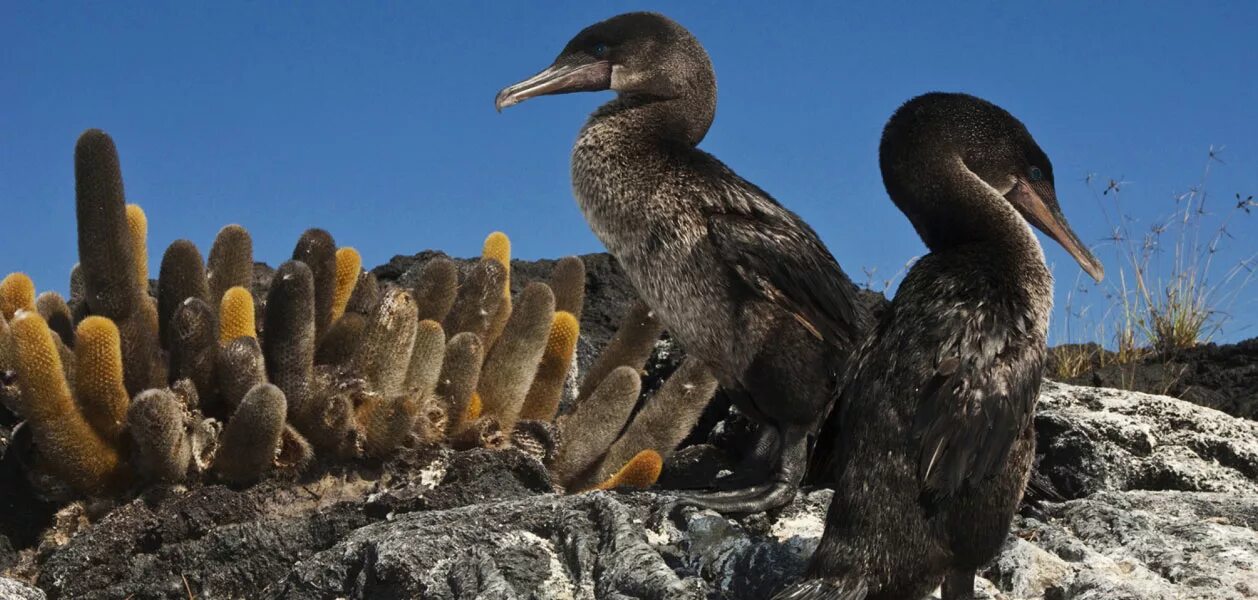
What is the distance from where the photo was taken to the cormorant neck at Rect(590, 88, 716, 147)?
6.21 meters

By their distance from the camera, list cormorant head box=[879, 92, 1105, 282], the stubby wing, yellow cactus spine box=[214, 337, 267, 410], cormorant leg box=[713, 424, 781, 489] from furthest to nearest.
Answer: yellow cactus spine box=[214, 337, 267, 410]
the stubby wing
cormorant leg box=[713, 424, 781, 489]
cormorant head box=[879, 92, 1105, 282]

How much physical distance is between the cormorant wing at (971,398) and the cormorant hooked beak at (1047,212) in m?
1.03

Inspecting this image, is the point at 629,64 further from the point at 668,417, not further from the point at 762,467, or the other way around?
the point at 762,467

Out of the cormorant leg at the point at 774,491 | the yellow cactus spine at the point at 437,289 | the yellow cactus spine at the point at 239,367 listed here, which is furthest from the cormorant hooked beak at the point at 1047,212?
the yellow cactus spine at the point at 239,367

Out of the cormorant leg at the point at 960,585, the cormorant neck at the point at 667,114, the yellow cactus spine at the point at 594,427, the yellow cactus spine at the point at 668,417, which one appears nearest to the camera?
the cormorant leg at the point at 960,585

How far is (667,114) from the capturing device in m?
6.26

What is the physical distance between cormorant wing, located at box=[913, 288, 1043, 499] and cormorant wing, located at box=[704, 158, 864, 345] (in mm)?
1258

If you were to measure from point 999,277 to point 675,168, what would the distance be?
184cm

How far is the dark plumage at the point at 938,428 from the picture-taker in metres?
4.06

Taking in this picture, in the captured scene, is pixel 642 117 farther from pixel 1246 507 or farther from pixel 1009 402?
pixel 1246 507

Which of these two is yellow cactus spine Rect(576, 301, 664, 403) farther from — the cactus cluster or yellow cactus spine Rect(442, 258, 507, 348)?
yellow cactus spine Rect(442, 258, 507, 348)

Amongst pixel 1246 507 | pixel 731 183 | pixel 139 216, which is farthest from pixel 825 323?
pixel 139 216

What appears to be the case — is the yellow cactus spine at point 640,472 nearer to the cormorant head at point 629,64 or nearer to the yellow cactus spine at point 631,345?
the yellow cactus spine at point 631,345

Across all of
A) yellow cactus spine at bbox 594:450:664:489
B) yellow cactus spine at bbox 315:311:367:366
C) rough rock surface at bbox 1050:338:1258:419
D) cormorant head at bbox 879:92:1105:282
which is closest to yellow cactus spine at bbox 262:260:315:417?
yellow cactus spine at bbox 315:311:367:366
